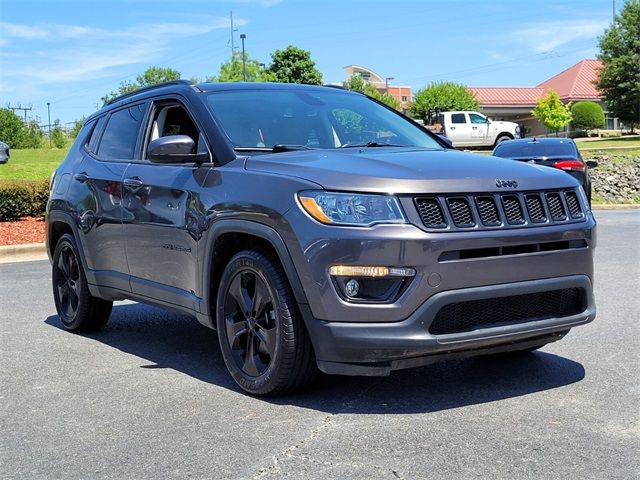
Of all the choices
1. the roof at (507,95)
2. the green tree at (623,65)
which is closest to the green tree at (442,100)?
the roof at (507,95)

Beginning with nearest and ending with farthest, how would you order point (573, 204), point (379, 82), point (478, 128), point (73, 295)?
point (573, 204) < point (73, 295) < point (478, 128) < point (379, 82)

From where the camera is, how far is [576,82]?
78250 mm

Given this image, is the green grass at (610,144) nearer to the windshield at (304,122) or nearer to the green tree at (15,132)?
the windshield at (304,122)

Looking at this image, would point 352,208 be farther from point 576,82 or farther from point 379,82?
point 379,82

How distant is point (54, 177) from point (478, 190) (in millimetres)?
4421

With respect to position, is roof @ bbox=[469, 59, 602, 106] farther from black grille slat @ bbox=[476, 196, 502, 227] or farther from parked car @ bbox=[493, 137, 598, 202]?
black grille slat @ bbox=[476, 196, 502, 227]

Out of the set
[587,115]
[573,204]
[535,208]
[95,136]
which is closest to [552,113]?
[587,115]

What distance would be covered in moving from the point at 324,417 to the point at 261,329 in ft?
2.09

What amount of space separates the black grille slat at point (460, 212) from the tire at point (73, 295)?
3.56 metres

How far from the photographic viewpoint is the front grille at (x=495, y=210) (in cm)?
423

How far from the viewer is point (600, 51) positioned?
5712cm

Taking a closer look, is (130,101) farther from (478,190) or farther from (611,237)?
(611,237)

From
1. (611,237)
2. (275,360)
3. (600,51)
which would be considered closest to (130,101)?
(275,360)

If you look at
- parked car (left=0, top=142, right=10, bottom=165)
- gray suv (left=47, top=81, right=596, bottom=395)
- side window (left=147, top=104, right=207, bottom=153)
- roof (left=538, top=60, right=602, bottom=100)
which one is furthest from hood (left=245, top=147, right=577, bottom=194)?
roof (left=538, top=60, right=602, bottom=100)
